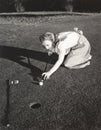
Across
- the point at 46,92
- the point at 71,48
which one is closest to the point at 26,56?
the point at 71,48

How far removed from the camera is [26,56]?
6.35m

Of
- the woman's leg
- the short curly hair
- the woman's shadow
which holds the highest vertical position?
the short curly hair

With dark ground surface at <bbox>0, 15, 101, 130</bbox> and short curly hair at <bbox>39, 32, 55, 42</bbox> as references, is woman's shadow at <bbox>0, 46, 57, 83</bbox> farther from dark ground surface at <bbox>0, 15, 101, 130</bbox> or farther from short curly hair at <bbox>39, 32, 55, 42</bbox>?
short curly hair at <bbox>39, 32, 55, 42</bbox>

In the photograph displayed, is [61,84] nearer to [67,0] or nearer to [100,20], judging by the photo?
[100,20]

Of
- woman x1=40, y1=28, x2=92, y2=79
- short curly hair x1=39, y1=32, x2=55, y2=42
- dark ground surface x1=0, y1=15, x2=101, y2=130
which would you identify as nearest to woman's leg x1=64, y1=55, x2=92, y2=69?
woman x1=40, y1=28, x2=92, y2=79

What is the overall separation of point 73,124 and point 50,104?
66 cm

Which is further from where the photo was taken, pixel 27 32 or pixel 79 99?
pixel 27 32

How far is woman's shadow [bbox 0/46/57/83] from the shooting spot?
558 cm

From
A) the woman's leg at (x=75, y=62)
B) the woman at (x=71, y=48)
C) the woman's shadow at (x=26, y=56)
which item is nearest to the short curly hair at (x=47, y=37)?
the woman at (x=71, y=48)

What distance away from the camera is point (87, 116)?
4066mm

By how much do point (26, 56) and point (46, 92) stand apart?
5.78ft

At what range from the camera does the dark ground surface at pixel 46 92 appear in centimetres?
402

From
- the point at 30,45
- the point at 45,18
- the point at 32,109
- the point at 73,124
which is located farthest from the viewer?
the point at 45,18

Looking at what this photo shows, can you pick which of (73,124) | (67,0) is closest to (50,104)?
Answer: (73,124)
